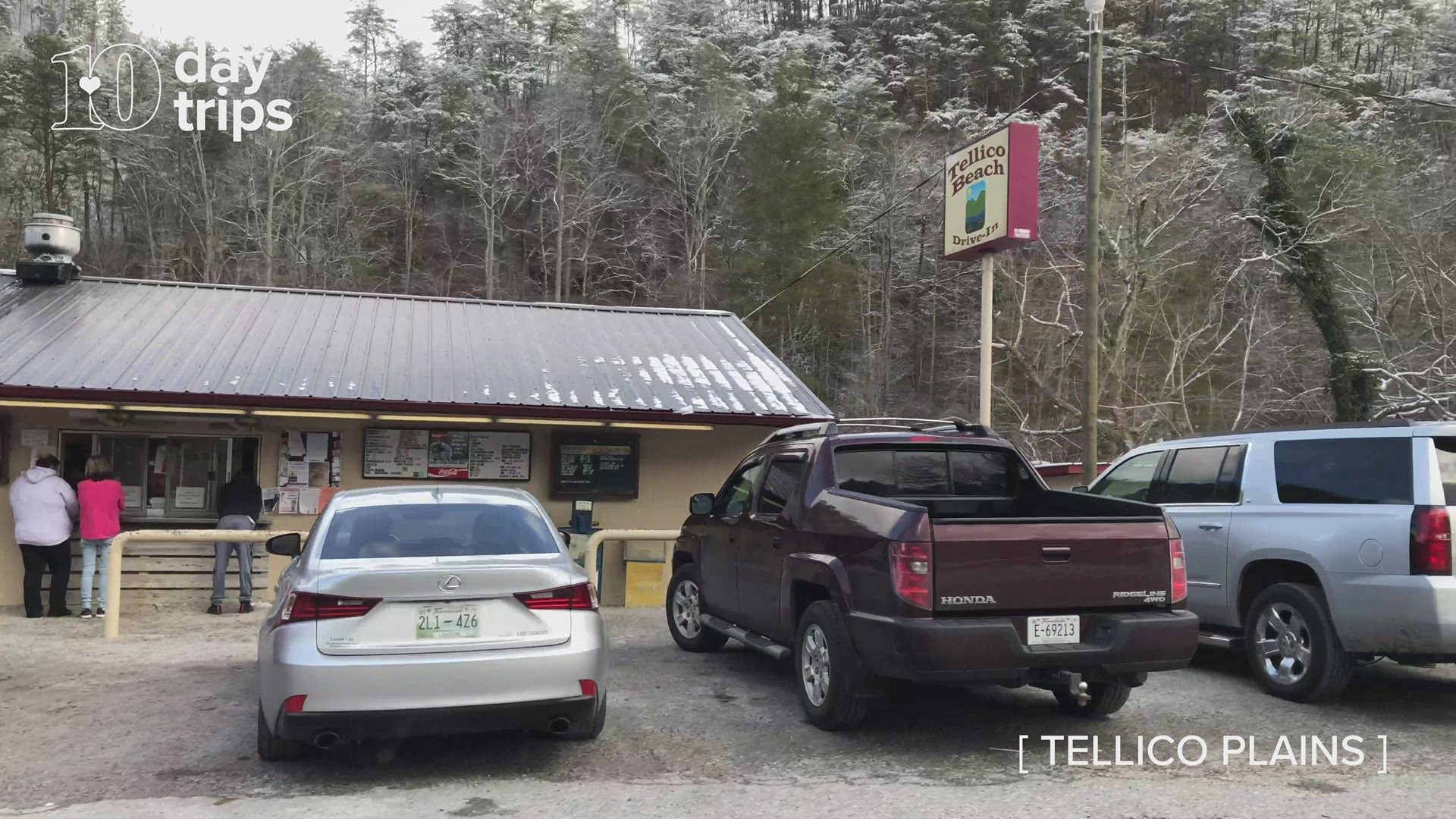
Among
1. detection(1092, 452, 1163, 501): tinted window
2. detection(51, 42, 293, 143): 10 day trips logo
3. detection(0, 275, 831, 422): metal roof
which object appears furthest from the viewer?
detection(51, 42, 293, 143): 10 day trips logo

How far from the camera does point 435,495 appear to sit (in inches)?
241

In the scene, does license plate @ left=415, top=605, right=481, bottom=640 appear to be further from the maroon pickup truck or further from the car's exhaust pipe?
the maroon pickup truck

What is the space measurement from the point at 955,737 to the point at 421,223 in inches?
1736

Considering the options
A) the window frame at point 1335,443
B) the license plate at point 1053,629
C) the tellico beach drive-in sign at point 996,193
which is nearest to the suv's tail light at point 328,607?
the license plate at point 1053,629

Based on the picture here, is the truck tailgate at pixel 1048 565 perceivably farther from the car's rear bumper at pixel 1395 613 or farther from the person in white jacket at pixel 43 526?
the person in white jacket at pixel 43 526

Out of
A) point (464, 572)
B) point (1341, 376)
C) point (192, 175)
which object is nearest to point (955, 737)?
point (464, 572)

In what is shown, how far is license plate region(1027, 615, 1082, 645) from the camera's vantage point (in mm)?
5434

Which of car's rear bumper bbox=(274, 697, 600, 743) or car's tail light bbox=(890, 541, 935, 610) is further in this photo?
car's tail light bbox=(890, 541, 935, 610)

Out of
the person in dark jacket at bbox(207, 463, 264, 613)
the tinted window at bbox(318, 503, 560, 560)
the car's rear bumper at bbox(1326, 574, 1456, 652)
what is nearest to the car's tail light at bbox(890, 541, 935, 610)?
the tinted window at bbox(318, 503, 560, 560)

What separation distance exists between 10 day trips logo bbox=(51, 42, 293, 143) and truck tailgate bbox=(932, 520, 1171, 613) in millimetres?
38589

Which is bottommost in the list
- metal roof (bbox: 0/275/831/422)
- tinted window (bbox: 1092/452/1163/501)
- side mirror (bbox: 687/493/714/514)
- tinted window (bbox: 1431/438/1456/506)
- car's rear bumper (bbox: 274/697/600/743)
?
car's rear bumper (bbox: 274/697/600/743)

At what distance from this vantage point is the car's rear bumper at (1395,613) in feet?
19.4

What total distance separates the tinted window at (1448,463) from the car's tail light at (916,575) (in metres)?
3.30

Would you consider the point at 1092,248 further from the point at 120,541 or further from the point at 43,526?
the point at 43,526
